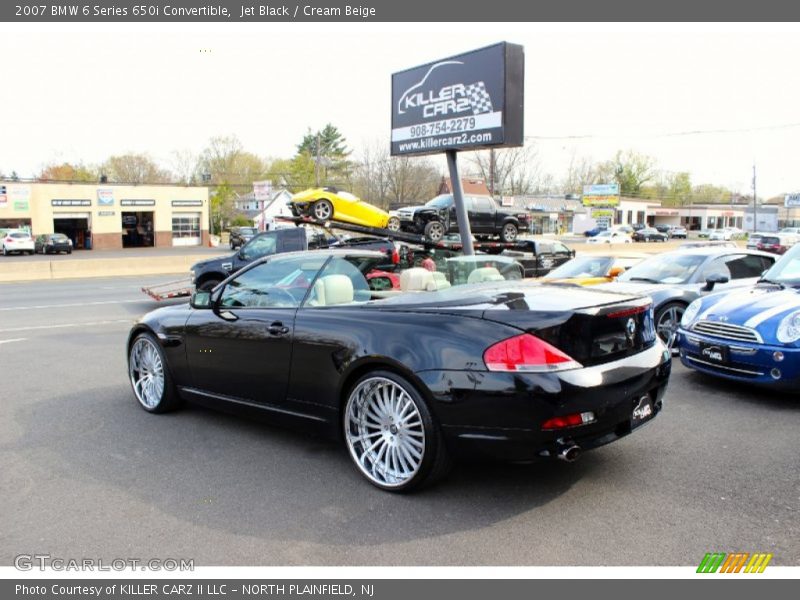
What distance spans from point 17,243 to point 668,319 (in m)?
46.2

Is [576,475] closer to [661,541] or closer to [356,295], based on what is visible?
[661,541]

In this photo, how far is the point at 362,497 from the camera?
3.94 metres

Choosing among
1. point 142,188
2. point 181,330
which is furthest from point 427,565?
point 142,188

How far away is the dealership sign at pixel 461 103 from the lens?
12.5m

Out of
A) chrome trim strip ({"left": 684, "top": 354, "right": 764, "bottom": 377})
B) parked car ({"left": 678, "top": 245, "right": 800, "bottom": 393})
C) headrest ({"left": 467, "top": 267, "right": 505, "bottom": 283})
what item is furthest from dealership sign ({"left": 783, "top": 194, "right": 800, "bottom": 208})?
headrest ({"left": 467, "top": 267, "right": 505, "bottom": 283})

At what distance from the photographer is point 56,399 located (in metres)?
6.33

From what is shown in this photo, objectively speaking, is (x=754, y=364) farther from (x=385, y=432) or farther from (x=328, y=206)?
(x=328, y=206)

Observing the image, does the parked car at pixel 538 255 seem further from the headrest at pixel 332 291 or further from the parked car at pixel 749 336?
the headrest at pixel 332 291

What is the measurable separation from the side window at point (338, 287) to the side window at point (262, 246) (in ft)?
35.7

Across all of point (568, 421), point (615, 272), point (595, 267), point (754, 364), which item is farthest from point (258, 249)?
point (568, 421)

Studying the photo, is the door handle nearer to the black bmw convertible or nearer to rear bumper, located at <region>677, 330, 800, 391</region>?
the black bmw convertible

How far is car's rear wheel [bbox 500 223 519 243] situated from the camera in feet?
68.3

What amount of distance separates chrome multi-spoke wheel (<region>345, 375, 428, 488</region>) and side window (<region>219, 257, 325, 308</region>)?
989 millimetres

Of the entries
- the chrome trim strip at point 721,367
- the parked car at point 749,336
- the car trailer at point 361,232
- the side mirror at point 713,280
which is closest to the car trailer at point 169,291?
the car trailer at point 361,232
